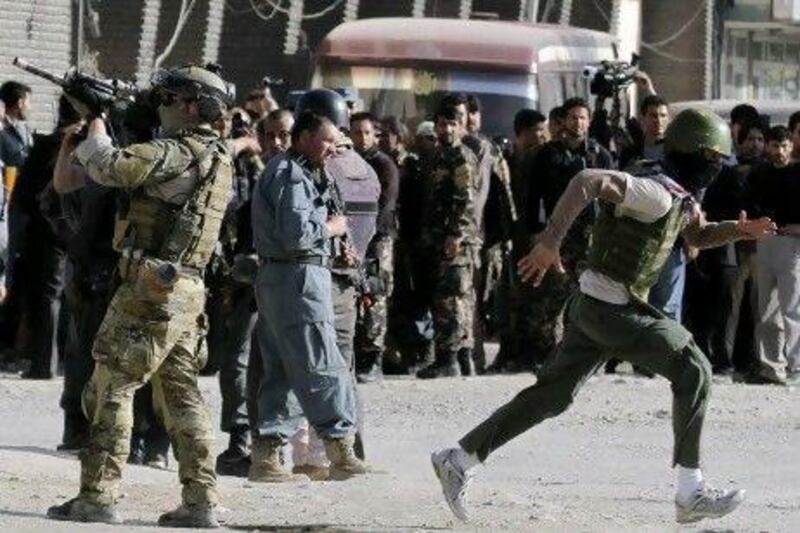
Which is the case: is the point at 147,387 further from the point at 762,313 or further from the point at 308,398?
the point at 762,313

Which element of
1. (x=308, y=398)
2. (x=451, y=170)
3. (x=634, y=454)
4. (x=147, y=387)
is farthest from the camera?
(x=451, y=170)

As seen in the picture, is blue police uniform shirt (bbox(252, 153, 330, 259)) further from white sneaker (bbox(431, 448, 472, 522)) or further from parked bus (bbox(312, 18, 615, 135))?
parked bus (bbox(312, 18, 615, 135))

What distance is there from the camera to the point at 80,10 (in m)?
25.2

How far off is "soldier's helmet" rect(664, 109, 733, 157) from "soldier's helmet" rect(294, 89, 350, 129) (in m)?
1.72

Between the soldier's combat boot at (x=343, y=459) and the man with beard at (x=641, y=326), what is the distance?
3.47 ft

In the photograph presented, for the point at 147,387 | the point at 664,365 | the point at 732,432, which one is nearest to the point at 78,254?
the point at 147,387

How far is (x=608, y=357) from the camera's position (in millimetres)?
11664

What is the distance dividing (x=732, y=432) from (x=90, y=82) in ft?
19.7

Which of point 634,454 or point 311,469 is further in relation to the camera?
point 634,454

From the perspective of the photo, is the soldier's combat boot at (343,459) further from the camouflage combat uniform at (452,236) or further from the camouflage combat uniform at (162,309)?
the camouflage combat uniform at (452,236)

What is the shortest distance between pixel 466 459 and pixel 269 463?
1.69m

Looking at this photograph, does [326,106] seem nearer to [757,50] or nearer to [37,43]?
[37,43]

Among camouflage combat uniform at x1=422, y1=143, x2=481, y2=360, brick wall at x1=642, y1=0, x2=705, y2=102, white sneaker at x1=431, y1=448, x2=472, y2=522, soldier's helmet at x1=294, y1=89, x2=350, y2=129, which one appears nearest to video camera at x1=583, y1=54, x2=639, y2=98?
camouflage combat uniform at x1=422, y1=143, x2=481, y2=360

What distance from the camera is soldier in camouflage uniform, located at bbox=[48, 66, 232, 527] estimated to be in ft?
35.9
